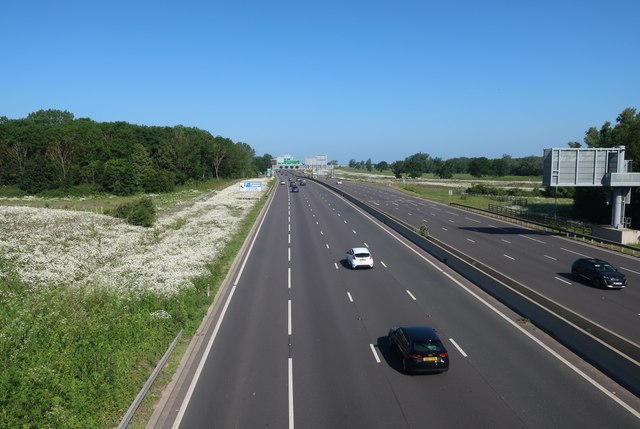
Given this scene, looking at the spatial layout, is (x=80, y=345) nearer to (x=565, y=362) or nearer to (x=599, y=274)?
(x=565, y=362)

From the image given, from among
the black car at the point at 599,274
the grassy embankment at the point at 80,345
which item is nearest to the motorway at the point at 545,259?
the black car at the point at 599,274

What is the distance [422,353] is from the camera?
16891 millimetres

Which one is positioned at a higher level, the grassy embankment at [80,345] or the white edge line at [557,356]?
the grassy embankment at [80,345]

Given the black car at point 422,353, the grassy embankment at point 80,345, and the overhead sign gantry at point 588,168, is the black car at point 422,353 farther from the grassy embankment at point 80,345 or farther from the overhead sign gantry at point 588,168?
the overhead sign gantry at point 588,168

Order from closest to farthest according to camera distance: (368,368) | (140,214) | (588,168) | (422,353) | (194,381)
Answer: (194,381) < (422,353) < (368,368) < (588,168) < (140,214)

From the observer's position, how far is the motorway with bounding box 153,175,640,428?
14.1 metres

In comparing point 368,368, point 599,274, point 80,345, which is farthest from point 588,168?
point 80,345

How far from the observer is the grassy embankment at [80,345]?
522 inches

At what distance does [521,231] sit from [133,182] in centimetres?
8454

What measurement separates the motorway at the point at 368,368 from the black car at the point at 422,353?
0.37m

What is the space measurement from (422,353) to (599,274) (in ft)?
61.5

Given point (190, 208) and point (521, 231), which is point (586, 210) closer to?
point (521, 231)

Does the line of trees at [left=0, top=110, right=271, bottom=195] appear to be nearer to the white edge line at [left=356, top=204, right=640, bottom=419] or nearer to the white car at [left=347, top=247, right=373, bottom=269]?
the white car at [left=347, top=247, right=373, bottom=269]

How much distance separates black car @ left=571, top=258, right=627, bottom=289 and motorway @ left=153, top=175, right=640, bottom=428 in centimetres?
759
